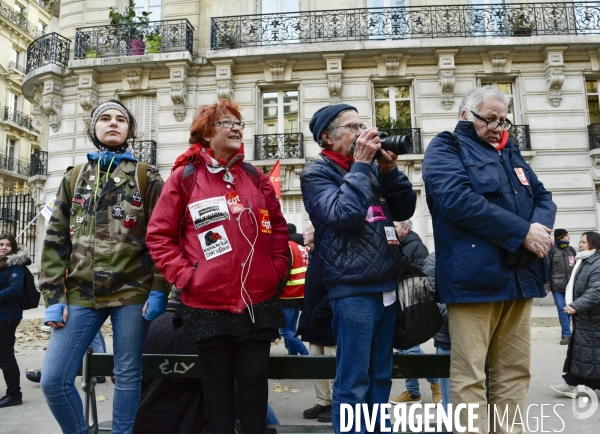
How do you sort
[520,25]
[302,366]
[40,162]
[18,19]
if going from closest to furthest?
[302,366] → [520,25] → [40,162] → [18,19]

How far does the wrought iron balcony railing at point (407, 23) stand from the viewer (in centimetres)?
1487

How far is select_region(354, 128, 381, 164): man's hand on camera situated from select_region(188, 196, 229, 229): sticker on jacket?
82 centimetres

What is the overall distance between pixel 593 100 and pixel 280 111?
10.2m

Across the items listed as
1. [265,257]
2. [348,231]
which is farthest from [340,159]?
[265,257]

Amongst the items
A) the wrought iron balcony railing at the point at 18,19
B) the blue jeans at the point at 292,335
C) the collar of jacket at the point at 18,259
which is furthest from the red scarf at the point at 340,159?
the wrought iron balcony railing at the point at 18,19

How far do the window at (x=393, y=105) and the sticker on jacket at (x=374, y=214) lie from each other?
12.7 meters

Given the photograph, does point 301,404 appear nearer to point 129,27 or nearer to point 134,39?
point 134,39

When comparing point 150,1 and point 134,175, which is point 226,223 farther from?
point 150,1

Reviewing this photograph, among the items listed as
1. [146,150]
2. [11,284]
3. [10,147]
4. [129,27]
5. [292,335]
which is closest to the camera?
[11,284]

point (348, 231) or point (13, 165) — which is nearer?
point (348, 231)

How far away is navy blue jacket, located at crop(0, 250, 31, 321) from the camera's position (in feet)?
17.3

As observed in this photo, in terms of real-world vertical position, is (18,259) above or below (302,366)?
above

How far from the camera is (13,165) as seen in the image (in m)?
33.6

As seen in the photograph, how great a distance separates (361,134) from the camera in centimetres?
262
